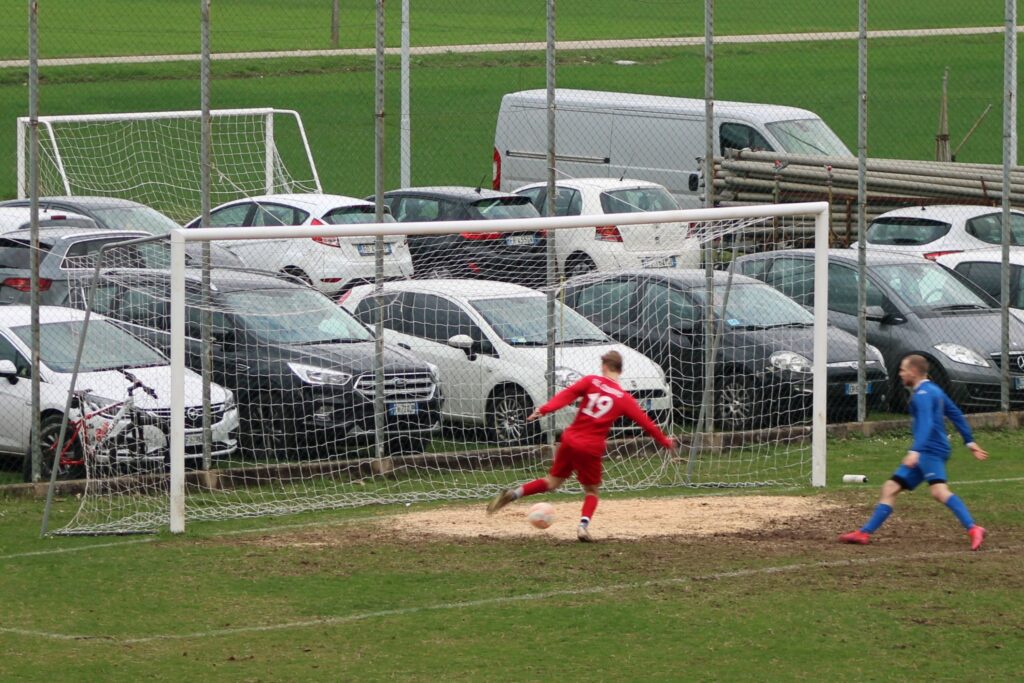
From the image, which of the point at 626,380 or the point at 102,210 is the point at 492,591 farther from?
the point at 102,210

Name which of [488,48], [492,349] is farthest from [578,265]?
[488,48]

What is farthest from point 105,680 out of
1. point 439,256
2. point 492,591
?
point 439,256

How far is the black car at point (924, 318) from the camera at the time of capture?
1870 cm

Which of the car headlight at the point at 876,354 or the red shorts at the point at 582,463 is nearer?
the red shorts at the point at 582,463

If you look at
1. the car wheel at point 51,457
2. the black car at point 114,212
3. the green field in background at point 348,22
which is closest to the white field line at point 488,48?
the green field in background at point 348,22

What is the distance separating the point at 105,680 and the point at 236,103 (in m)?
28.9

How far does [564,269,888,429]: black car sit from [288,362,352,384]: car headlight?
2.28 meters

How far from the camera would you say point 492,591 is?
11492 mm

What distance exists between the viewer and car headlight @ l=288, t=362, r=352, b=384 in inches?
616

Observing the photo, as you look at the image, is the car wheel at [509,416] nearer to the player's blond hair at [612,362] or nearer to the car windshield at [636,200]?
the player's blond hair at [612,362]

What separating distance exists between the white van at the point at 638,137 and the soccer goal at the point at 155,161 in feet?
11.4

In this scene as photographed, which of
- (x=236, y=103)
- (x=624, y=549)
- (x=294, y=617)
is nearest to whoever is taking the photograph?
(x=294, y=617)

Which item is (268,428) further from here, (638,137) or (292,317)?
(638,137)

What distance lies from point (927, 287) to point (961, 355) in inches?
41.7
